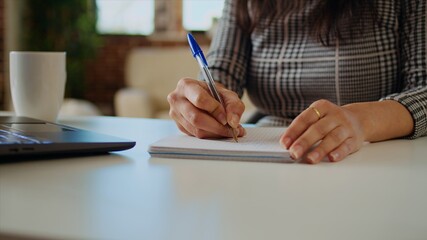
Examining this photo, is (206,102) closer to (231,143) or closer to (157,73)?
(231,143)

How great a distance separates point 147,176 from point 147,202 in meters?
0.11

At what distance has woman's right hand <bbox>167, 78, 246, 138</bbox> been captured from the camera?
78 centimetres

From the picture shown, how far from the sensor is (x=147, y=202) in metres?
0.46

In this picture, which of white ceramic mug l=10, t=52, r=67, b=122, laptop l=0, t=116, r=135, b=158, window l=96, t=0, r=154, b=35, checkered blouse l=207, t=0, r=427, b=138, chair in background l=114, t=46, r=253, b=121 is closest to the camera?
laptop l=0, t=116, r=135, b=158

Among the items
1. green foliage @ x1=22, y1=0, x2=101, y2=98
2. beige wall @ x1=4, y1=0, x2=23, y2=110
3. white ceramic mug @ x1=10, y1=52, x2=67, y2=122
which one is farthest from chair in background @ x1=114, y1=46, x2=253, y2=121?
white ceramic mug @ x1=10, y1=52, x2=67, y2=122

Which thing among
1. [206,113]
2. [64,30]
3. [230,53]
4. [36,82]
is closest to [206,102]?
[206,113]

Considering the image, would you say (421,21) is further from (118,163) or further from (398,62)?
(118,163)

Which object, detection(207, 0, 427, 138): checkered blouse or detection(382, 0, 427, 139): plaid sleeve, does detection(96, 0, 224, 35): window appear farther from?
detection(382, 0, 427, 139): plaid sleeve

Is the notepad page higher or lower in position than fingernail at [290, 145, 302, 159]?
lower

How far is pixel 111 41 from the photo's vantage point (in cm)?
465

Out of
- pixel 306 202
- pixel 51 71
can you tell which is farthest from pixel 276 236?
pixel 51 71

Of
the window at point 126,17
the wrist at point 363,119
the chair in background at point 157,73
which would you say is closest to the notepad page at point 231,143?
the wrist at point 363,119

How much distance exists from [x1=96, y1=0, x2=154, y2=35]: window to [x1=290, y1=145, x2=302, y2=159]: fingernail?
407 centimetres

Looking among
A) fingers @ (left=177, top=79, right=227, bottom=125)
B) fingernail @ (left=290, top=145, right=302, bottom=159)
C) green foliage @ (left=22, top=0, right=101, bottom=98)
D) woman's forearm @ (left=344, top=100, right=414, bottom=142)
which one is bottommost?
green foliage @ (left=22, top=0, right=101, bottom=98)
